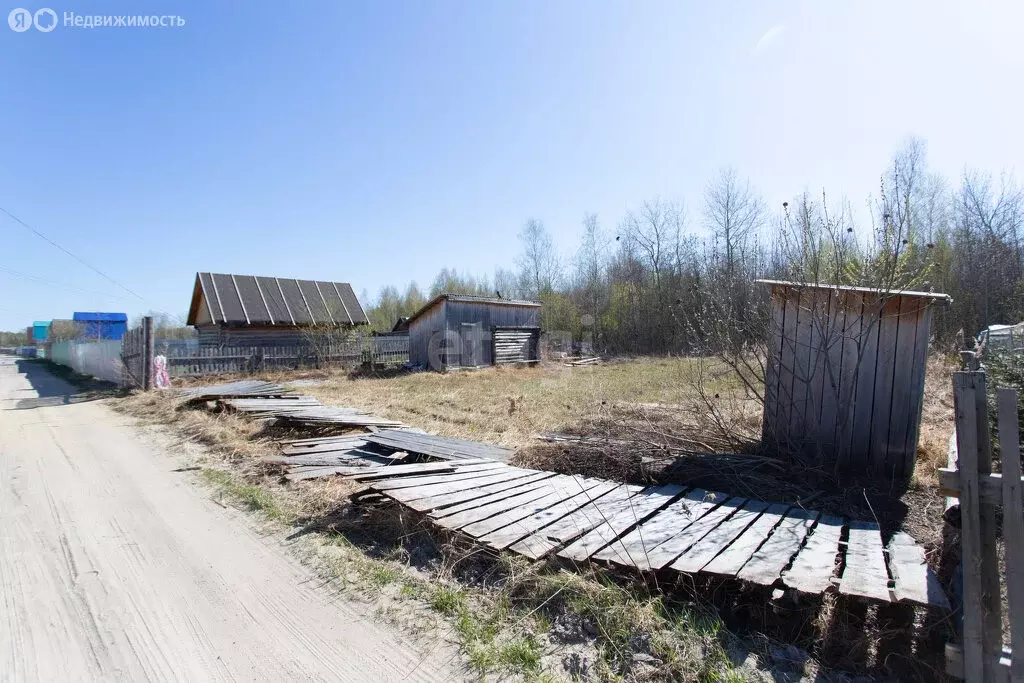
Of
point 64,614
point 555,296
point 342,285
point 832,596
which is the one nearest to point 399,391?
point 64,614

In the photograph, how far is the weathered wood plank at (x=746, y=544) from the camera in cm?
295

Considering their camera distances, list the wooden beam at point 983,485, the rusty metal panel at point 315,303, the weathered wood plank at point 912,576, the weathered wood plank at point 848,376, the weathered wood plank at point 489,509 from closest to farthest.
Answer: the wooden beam at point 983,485, the weathered wood plank at point 912,576, the weathered wood plank at point 489,509, the weathered wood plank at point 848,376, the rusty metal panel at point 315,303

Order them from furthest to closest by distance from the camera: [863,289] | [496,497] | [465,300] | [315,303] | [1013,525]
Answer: [315,303] < [465,300] < [863,289] < [496,497] < [1013,525]

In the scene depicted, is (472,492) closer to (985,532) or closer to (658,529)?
(658,529)

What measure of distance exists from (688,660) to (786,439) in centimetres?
346

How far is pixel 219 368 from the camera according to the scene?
19062 mm

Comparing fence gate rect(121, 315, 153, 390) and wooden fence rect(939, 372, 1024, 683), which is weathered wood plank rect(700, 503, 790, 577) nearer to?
wooden fence rect(939, 372, 1024, 683)

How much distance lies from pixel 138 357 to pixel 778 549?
17.6m

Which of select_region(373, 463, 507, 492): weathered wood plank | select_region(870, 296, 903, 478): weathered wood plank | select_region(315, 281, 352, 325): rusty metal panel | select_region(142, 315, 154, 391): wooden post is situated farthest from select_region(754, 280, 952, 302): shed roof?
select_region(315, 281, 352, 325): rusty metal panel

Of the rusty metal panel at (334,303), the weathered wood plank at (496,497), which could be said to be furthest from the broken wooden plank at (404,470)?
the rusty metal panel at (334,303)

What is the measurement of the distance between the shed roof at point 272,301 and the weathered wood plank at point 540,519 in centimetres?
2048

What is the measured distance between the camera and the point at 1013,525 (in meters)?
2.00

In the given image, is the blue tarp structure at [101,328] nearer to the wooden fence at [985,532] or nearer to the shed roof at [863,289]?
the shed roof at [863,289]

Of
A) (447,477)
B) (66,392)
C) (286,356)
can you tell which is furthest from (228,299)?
(447,477)
